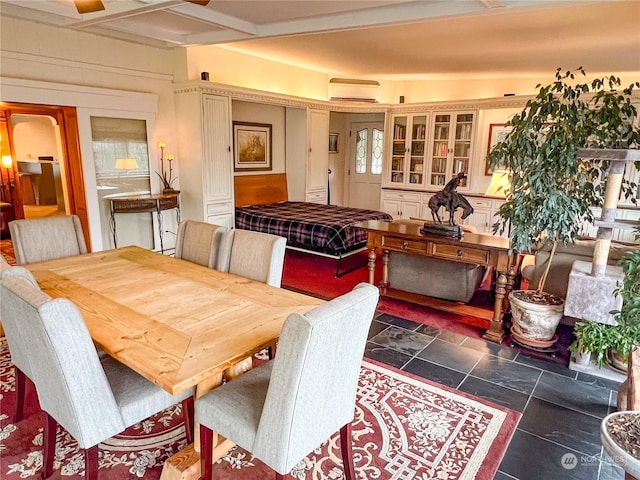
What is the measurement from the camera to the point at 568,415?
234cm

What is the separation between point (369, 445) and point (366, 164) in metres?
6.84

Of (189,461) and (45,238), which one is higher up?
(45,238)

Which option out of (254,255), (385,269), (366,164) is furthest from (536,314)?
(366,164)

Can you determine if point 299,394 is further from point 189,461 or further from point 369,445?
point 369,445

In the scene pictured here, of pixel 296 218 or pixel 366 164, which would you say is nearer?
pixel 296 218

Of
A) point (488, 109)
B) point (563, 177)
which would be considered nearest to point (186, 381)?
point (563, 177)

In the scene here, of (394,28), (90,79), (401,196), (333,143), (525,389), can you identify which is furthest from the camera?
(333,143)

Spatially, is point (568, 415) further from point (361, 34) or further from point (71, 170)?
point (71, 170)

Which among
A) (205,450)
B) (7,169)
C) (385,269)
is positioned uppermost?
(7,169)

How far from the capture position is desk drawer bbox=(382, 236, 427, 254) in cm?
361

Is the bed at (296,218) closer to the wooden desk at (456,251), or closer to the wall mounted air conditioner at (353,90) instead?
the wooden desk at (456,251)

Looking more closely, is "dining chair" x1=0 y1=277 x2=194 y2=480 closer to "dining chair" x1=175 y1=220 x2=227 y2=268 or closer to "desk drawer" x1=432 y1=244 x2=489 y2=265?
"dining chair" x1=175 y1=220 x2=227 y2=268

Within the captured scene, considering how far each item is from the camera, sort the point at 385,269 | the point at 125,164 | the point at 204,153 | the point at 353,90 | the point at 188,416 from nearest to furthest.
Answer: the point at 188,416 < the point at 385,269 < the point at 125,164 < the point at 204,153 < the point at 353,90

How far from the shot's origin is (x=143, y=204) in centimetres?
485
